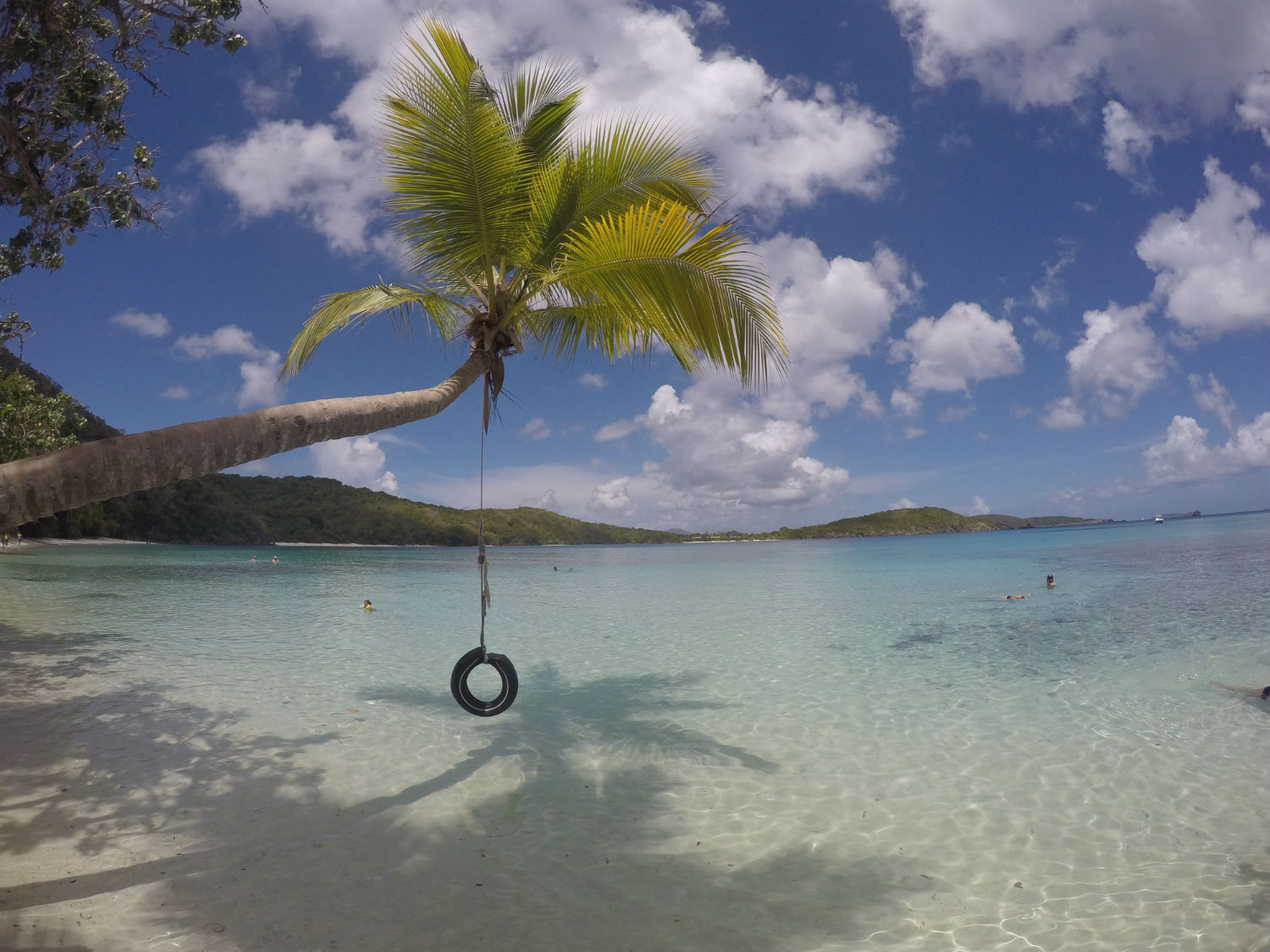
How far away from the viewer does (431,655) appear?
1085cm

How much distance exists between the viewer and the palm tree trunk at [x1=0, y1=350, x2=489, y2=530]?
2658 millimetres

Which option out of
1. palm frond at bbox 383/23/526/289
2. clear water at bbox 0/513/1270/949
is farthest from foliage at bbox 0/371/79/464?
palm frond at bbox 383/23/526/289

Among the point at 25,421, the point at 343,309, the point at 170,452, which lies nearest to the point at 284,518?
the point at 25,421

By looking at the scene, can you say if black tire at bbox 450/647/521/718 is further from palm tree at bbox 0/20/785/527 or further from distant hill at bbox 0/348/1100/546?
distant hill at bbox 0/348/1100/546

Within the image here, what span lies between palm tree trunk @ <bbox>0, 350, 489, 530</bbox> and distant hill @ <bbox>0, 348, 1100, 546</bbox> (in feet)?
109

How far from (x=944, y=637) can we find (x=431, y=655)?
31.1 feet

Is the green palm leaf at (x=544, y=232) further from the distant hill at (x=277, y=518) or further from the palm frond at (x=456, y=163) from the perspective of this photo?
the distant hill at (x=277, y=518)

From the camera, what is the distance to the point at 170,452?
9.90ft

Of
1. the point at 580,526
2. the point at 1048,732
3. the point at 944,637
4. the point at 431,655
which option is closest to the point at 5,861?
the point at 431,655

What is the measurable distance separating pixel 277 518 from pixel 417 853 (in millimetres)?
79922

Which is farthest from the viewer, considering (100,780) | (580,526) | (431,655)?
(580,526)

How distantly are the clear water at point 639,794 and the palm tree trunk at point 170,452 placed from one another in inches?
85.7

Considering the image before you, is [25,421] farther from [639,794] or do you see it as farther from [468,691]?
[639,794]

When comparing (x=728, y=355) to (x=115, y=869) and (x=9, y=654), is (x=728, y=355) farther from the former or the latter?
(x=9, y=654)
